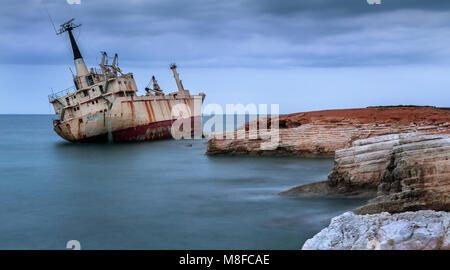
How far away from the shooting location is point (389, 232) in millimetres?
10164

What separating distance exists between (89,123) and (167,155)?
33.0 ft

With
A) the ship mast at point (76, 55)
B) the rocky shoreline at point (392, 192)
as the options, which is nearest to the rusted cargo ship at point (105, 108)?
the ship mast at point (76, 55)

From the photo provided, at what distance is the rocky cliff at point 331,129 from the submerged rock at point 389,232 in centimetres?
1619

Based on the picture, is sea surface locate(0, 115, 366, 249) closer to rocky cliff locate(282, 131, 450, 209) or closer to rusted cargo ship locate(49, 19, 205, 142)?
rocky cliff locate(282, 131, 450, 209)

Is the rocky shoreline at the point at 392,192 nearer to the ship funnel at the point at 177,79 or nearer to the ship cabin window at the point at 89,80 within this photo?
the ship cabin window at the point at 89,80

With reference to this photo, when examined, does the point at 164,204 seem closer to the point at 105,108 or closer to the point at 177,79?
the point at 105,108

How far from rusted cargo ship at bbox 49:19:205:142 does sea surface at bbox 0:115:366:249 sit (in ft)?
31.3

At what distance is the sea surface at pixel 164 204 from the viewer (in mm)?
13977

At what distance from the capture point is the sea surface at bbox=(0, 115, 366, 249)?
13977mm

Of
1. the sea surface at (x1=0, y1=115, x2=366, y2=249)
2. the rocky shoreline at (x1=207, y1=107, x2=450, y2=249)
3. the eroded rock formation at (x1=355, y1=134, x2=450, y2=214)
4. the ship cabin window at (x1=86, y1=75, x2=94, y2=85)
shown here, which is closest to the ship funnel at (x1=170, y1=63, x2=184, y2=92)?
the ship cabin window at (x1=86, y1=75, x2=94, y2=85)

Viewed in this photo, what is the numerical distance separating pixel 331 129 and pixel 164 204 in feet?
43.4

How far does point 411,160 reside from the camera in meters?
12.1
